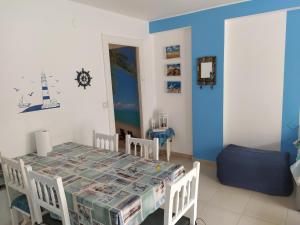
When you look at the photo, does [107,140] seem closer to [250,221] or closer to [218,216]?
[218,216]

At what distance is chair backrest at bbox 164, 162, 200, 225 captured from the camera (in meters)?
1.24

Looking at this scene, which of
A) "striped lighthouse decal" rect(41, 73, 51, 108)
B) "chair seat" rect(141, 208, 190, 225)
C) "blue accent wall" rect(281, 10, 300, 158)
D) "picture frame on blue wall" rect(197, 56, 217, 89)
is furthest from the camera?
"picture frame on blue wall" rect(197, 56, 217, 89)

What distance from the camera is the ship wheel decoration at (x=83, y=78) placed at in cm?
273

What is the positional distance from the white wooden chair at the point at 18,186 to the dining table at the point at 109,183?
0.55 feet

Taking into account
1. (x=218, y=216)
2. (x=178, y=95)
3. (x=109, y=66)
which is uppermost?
(x=109, y=66)

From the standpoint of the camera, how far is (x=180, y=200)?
58.6 inches

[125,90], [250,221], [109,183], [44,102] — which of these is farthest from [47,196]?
[125,90]

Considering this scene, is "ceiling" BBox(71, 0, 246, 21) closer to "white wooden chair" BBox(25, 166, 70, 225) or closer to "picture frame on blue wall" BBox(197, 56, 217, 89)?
"picture frame on blue wall" BBox(197, 56, 217, 89)

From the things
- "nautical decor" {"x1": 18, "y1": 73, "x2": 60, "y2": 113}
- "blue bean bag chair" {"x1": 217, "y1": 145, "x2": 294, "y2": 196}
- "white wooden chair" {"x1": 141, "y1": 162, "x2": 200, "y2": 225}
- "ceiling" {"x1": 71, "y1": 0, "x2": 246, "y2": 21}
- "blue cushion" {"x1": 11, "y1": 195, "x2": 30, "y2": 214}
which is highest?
"ceiling" {"x1": 71, "y1": 0, "x2": 246, "y2": 21}

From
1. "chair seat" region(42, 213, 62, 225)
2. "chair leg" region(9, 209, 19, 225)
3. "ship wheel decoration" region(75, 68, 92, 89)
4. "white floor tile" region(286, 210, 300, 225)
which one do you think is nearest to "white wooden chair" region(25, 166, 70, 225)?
"chair seat" region(42, 213, 62, 225)

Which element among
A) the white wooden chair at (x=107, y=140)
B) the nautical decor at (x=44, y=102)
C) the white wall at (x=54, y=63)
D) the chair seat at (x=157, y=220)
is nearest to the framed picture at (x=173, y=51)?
the white wall at (x=54, y=63)

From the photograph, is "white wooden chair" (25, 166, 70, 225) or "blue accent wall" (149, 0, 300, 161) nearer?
"white wooden chair" (25, 166, 70, 225)

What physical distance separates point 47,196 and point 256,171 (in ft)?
7.48

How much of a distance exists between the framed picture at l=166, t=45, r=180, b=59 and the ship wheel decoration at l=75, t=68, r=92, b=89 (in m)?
1.45
